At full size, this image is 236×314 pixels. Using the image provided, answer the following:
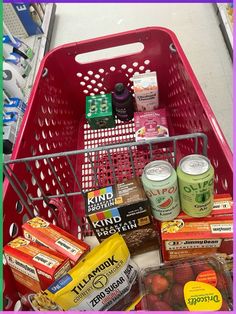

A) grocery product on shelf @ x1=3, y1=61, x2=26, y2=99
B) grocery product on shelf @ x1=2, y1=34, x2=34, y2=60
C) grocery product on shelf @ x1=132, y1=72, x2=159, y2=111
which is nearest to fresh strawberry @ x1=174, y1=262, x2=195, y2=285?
grocery product on shelf @ x1=132, y1=72, x2=159, y2=111

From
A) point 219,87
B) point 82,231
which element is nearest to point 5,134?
point 82,231

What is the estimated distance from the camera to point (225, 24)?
2.53 m

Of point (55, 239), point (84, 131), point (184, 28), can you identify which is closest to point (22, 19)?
point (184, 28)

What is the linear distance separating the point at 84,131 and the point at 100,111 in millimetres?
193

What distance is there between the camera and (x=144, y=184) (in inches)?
37.1

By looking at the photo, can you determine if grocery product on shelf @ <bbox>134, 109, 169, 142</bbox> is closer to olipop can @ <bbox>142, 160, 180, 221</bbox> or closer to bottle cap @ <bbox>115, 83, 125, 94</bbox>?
bottle cap @ <bbox>115, 83, 125, 94</bbox>

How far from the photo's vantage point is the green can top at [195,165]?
0.92 metres

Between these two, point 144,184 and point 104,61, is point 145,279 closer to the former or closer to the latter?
point 144,184

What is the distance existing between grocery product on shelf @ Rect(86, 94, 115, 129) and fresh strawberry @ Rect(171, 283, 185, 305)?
946 millimetres

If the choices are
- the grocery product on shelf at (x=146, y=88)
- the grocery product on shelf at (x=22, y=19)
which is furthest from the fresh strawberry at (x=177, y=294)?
the grocery product on shelf at (x=22, y=19)

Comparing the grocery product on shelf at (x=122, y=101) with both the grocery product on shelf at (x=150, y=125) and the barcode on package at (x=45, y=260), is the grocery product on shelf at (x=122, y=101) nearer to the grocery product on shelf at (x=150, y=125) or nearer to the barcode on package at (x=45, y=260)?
the grocery product on shelf at (x=150, y=125)

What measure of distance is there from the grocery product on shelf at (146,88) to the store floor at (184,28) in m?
0.66

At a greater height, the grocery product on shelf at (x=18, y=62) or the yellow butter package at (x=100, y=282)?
the grocery product on shelf at (x=18, y=62)

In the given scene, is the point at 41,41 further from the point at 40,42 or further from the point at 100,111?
the point at 100,111
